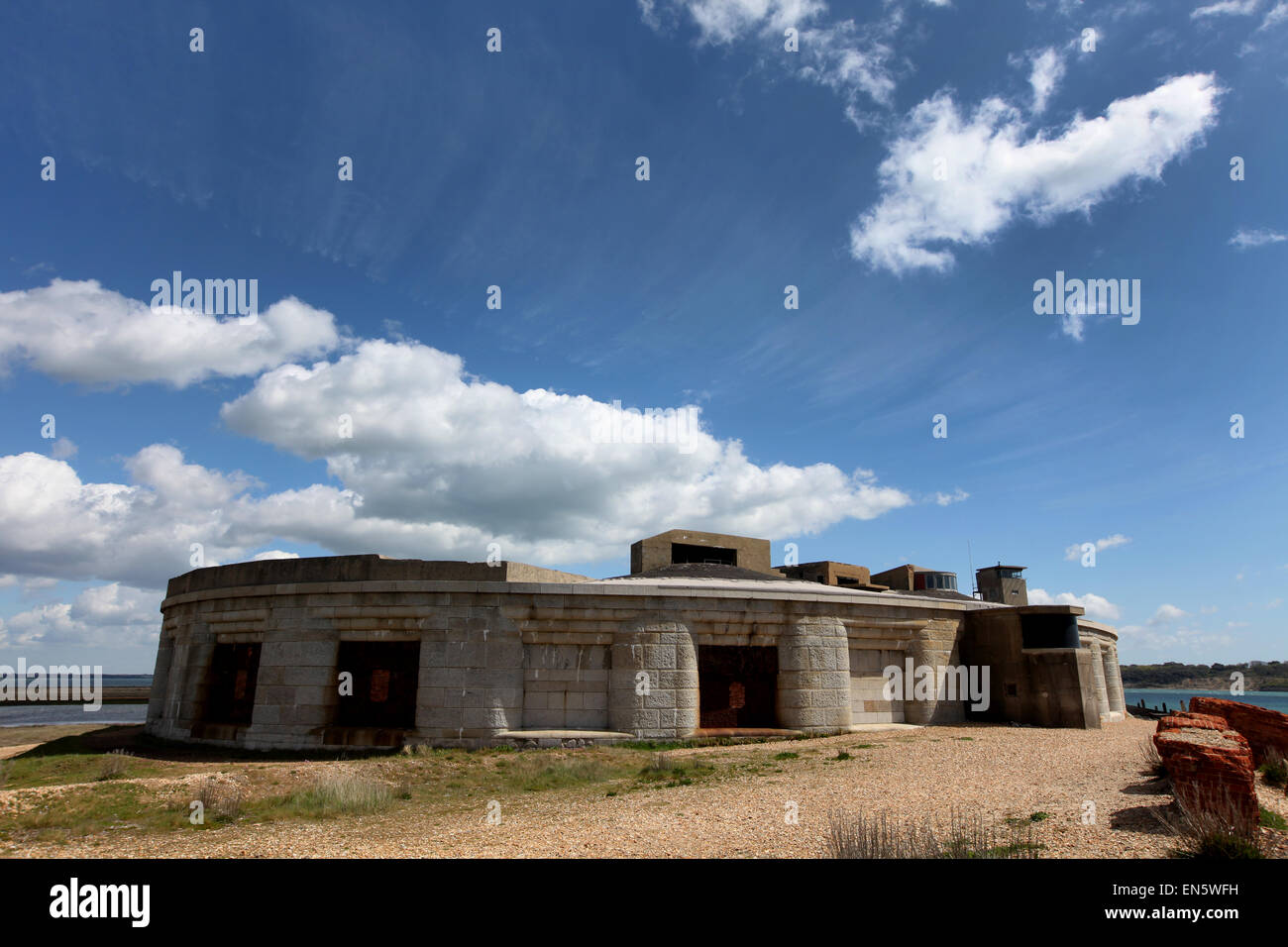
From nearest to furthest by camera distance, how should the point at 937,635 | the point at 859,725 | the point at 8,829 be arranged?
the point at 8,829, the point at 859,725, the point at 937,635

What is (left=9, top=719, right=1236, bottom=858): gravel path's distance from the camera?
866 centimetres

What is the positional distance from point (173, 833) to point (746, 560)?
29332 mm

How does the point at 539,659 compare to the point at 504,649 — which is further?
the point at 539,659

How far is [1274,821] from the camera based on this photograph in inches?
347

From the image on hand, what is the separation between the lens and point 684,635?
19.9m

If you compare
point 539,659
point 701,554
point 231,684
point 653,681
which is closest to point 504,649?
point 539,659

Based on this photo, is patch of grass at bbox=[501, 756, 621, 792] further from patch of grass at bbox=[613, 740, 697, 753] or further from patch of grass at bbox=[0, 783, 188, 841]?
patch of grass at bbox=[0, 783, 188, 841]

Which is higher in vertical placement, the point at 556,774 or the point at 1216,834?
the point at 1216,834

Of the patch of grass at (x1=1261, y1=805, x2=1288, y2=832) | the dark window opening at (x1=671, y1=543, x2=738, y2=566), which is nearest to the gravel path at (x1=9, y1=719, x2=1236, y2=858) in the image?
the patch of grass at (x1=1261, y1=805, x2=1288, y2=832)

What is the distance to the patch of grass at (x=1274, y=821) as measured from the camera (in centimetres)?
859

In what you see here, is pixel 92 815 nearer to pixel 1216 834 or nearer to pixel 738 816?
pixel 738 816

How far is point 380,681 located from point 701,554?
1900 centimetres
